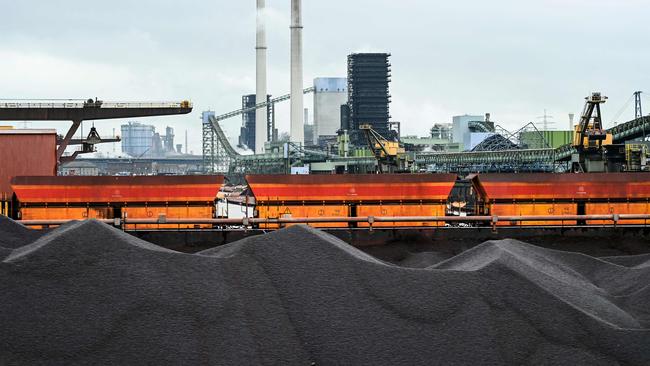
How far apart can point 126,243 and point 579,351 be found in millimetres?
9895

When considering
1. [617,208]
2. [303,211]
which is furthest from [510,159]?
[303,211]

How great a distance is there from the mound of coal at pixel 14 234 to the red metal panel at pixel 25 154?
10465 millimetres

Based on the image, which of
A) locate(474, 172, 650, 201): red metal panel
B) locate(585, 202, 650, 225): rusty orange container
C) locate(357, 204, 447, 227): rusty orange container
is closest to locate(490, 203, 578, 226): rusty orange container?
locate(474, 172, 650, 201): red metal panel

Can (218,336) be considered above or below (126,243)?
below

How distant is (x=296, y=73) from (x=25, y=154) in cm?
12848

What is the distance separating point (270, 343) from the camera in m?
14.7

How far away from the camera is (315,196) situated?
30688mm

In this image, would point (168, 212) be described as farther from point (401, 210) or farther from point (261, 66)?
point (261, 66)

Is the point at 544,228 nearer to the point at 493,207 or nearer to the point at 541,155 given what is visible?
the point at 493,207

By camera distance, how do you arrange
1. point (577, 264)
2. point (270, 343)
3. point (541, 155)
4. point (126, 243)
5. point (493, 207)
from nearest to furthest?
point (270, 343) < point (126, 243) < point (577, 264) < point (493, 207) < point (541, 155)

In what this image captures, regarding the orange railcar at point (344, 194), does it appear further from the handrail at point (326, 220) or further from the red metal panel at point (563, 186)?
the handrail at point (326, 220)

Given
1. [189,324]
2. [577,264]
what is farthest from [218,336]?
[577,264]

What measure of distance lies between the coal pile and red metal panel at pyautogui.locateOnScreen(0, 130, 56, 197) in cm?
1760

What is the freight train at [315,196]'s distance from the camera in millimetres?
30516
